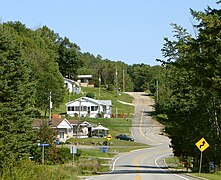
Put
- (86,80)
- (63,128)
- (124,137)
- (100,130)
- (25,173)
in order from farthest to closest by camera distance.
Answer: (86,80) < (100,130) < (124,137) < (63,128) < (25,173)

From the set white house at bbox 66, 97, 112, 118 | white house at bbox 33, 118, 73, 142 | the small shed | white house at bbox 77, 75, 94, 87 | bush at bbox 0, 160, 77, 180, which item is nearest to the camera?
bush at bbox 0, 160, 77, 180

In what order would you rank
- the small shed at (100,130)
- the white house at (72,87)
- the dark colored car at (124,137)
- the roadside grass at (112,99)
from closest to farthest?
1. the dark colored car at (124,137)
2. the small shed at (100,130)
3. the roadside grass at (112,99)
4. the white house at (72,87)

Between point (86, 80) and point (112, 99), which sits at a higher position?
point (86, 80)

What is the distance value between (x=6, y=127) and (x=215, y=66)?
2515cm

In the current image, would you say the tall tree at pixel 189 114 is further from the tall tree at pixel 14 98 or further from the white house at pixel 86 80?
the white house at pixel 86 80

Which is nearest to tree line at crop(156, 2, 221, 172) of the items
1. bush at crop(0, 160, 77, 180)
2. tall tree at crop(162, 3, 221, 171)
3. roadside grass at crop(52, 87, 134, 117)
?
tall tree at crop(162, 3, 221, 171)

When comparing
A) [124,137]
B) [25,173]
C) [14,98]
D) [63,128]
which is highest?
[14,98]

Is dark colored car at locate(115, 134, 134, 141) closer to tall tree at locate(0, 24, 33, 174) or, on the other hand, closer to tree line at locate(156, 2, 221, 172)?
tree line at locate(156, 2, 221, 172)

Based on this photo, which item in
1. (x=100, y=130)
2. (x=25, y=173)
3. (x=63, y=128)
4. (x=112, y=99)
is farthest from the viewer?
Result: (x=112, y=99)

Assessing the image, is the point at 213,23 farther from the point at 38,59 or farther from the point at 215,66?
the point at 38,59

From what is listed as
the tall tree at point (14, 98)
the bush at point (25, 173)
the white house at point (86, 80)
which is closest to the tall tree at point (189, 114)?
the bush at point (25, 173)

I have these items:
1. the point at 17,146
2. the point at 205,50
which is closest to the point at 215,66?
the point at 205,50

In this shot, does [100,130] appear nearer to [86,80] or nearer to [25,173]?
[25,173]

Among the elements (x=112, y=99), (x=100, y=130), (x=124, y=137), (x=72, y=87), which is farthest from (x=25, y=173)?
(x=112, y=99)
